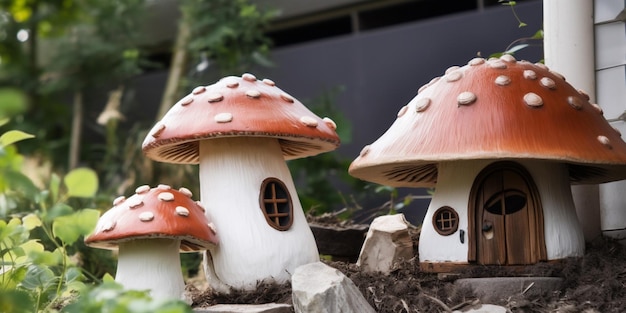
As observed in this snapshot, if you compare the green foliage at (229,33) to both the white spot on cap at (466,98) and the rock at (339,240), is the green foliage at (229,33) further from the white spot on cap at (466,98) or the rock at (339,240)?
the white spot on cap at (466,98)

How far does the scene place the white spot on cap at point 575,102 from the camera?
8.66ft

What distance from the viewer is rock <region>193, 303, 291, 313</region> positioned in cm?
→ 237

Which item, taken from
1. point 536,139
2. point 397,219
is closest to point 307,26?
point 397,219

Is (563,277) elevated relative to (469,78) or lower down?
lower down

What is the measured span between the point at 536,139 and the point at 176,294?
4.42 feet

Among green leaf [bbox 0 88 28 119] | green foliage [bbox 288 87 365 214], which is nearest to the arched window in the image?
green leaf [bbox 0 88 28 119]

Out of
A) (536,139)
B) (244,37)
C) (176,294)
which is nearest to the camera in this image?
(536,139)

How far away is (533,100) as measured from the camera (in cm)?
256

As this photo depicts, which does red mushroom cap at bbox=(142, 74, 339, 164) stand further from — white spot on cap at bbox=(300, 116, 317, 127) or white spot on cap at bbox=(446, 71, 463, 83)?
white spot on cap at bbox=(446, 71, 463, 83)

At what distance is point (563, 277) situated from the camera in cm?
257

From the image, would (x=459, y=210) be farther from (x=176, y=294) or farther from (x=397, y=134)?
(x=176, y=294)

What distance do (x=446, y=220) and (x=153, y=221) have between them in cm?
108

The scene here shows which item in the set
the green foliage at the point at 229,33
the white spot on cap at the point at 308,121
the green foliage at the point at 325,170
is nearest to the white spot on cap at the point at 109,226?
the white spot on cap at the point at 308,121

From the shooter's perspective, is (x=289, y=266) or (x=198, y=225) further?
(x=289, y=266)
